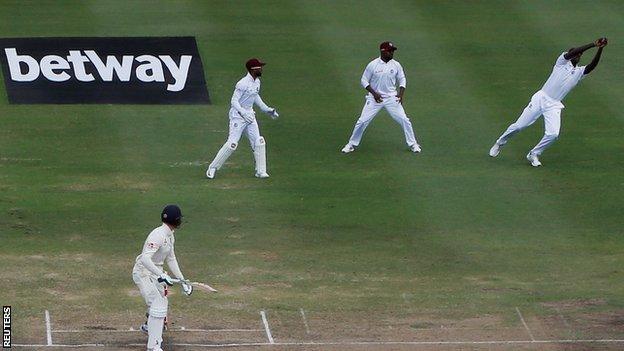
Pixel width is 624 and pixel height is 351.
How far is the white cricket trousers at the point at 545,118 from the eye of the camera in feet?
82.5

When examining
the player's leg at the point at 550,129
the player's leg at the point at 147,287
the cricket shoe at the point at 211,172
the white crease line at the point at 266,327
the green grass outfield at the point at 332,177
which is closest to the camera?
the player's leg at the point at 147,287

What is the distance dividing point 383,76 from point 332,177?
91.1 inches

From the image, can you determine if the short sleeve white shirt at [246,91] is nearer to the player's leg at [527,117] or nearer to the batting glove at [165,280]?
the player's leg at [527,117]

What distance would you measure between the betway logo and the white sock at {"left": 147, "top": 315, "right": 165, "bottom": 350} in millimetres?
12619

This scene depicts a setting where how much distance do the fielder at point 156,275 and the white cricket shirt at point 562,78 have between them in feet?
33.1

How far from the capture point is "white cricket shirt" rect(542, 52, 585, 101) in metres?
25.2

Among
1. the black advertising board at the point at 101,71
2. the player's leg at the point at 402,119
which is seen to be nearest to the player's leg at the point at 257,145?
the player's leg at the point at 402,119

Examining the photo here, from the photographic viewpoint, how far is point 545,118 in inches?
1000

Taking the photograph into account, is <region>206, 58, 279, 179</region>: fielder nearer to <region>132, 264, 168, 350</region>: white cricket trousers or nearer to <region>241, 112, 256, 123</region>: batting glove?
<region>241, 112, 256, 123</region>: batting glove

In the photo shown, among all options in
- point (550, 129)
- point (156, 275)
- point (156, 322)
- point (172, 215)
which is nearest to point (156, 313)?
point (156, 322)

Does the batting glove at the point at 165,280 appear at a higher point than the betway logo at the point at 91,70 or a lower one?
lower


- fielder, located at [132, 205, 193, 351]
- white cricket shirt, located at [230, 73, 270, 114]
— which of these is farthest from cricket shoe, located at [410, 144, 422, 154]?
fielder, located at [132, 205, 193, 351]

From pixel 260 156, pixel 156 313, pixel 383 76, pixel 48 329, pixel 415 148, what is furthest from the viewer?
pixel 415 148

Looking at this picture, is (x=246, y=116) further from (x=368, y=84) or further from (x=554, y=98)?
(x=554, y=98)
